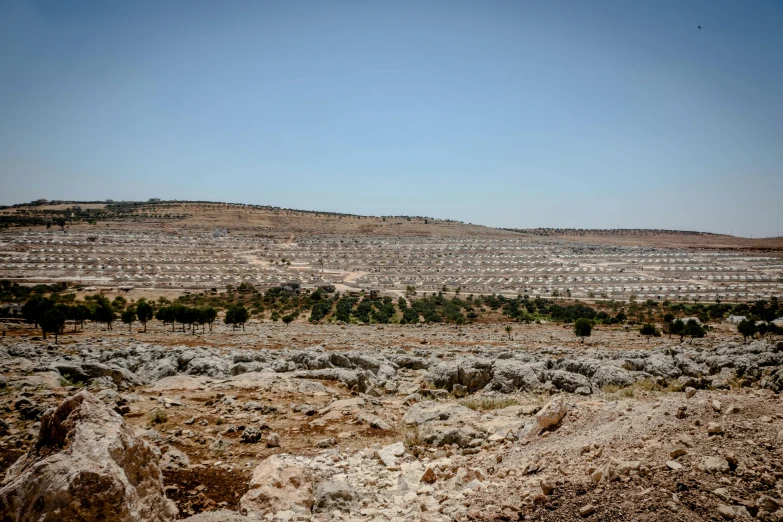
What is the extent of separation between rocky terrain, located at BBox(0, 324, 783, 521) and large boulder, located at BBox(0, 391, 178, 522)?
2 centimetres

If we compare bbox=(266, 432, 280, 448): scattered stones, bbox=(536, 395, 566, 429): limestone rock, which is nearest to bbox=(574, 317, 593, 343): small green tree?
bbox=(536, 395, 566, 429): limestone rock

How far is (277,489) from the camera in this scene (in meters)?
6.28

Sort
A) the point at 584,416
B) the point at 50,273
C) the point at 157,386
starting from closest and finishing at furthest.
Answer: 1. the point at 584,416
2. the point at 157,386
3. the point at 50,273

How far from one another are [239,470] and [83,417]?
10.4ft

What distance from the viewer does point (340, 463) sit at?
24.5 feet

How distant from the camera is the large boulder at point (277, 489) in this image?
596cm

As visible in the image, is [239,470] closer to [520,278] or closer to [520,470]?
[520,470]

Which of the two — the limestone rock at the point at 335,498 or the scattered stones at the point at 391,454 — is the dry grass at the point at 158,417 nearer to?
the limestone rock at the point at 335,498

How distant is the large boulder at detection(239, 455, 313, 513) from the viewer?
5.96 m

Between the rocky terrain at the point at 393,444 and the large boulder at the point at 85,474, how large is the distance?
0.7 inches

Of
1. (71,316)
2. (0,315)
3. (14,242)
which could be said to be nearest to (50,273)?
(14,242)

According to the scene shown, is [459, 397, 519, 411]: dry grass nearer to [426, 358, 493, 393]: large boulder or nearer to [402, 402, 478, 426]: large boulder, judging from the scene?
[402, 402, 478, 426]: large boulder

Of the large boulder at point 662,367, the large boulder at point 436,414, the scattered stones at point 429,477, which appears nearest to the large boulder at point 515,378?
the large boulder at point 436,414

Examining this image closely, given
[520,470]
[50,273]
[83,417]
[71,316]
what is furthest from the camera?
[50,273]
